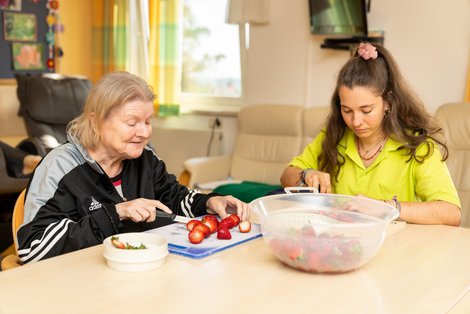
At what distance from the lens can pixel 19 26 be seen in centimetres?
530

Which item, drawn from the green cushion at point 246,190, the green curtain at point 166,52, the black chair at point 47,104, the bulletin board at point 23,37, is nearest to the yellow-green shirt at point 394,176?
the green cushion at point 246,190

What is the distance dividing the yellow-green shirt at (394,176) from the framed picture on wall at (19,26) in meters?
3.94

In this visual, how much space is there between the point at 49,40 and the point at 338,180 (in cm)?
404

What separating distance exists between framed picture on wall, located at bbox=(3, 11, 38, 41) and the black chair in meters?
0.92

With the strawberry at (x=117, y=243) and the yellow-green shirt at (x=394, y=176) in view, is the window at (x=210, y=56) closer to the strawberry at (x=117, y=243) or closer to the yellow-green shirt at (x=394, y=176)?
the yellow-green shirt at (x=394, y=176)

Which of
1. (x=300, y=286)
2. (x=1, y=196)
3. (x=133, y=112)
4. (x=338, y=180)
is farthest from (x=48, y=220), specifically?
(x=1, y=196)

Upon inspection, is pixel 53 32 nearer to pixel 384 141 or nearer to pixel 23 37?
pixel 23 37

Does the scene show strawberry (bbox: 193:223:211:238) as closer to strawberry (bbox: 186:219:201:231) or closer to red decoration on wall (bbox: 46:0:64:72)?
strawberry (bbox: 186:219:201:231)

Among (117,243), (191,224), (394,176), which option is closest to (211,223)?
(191,224)

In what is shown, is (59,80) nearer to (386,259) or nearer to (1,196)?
(1,196)

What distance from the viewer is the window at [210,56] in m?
5.05

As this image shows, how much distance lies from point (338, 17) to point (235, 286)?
3.24 metres

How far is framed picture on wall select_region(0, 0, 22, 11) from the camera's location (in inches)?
203

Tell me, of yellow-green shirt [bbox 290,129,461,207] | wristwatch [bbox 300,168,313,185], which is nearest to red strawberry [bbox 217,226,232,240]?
wristwatch [bbox 300,168,313,185]
